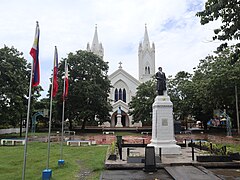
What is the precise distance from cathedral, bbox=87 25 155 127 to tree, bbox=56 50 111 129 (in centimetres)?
518

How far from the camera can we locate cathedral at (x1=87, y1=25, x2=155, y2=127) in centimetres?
4878

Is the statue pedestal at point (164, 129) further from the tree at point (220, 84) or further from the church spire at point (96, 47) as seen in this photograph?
the church spire at point (96, 47)

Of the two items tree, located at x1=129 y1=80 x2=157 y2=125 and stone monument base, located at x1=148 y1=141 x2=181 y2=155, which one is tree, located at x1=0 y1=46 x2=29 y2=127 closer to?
stone monument base, located at x1=148 y1=141 x2=181 y2=155

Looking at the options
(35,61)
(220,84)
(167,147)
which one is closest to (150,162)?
(167,147)

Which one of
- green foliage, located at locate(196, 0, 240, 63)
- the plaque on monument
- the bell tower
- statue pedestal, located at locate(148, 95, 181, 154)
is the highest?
the bell tower

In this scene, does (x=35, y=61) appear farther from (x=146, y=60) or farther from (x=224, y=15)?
(x=146, y=60)

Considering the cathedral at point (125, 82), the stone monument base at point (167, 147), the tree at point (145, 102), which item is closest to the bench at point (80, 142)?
the stone monument base at point (167, 147)

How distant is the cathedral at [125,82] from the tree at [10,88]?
1847 cm

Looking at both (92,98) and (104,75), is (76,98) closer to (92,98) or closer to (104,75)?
(92,98)

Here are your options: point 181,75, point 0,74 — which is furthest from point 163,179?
point 181,75

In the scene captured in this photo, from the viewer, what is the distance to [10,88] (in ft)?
77.4

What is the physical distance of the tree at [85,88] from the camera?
34219 mm

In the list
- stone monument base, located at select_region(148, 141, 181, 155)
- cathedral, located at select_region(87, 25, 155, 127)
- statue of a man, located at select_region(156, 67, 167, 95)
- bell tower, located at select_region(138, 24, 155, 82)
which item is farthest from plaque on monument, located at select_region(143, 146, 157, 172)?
bell tower, located at select_region(138, 24, 155, 82)

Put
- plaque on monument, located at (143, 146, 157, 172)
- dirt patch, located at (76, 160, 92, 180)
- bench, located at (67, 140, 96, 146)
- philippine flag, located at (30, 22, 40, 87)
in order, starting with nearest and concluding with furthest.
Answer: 1. philippine flag, located at (30, 22, 40, 87)
2. dirt patch, located at (76, 160, 92, 180)
3. plaque on monument, located at (143, 146, 157, 172)
4. bench, located at (67, 140, 96, 146)
